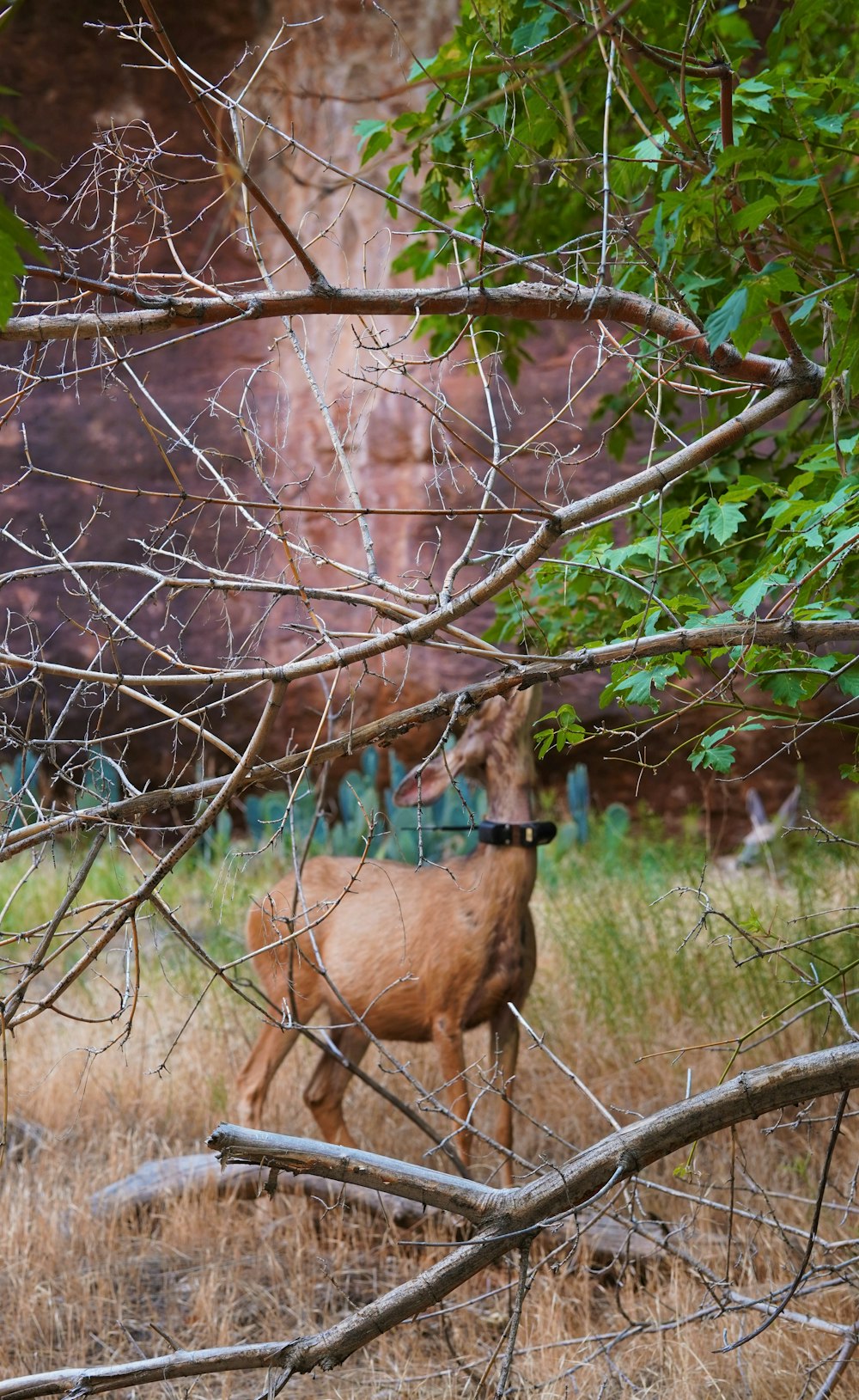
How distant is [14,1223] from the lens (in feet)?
10.1

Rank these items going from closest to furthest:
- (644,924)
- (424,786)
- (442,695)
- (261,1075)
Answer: (442,695) → (424,786) → (261,1075) → (644,924)

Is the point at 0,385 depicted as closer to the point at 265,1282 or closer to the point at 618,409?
the point at 618,409

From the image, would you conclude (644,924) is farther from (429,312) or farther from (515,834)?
(429,312)

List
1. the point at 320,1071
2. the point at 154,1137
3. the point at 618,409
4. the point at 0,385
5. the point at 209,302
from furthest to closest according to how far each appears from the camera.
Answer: the point at 0,385
the point at 154,1137
the point at 320,1071
the point at 618,409
the point at 209,302

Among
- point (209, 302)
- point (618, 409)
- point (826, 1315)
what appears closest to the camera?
point (209, 302)

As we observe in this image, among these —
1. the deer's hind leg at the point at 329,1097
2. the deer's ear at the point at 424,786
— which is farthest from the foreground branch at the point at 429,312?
the deer's hind leg at the point at 329,1097

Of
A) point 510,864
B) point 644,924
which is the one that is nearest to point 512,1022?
point 510,864

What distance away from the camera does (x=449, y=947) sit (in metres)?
3.09

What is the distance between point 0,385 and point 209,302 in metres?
5.82

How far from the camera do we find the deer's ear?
8.93ft

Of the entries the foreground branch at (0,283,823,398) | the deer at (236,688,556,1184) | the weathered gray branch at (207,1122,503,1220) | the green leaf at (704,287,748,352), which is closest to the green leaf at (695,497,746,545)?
the foreground branch at (0,283,823,398)

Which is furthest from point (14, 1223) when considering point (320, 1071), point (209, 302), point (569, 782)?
point (569, 782)

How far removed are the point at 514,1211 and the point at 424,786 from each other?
1.54 m

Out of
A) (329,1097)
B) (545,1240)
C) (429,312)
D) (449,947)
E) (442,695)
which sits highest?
(429,312)
